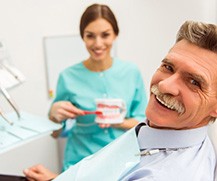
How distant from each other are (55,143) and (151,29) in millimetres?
891

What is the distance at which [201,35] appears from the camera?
75 centimetres

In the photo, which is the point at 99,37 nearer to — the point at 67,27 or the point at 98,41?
the point at 98,41

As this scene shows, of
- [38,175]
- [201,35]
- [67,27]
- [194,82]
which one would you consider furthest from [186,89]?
[67,27]

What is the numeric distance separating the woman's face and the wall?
0.37 metres

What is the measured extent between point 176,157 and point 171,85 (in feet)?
0.56

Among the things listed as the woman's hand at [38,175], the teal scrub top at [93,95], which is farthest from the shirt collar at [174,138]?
the teal scrub top at [93,95]

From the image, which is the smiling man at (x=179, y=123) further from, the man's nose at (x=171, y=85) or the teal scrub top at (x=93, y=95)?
the teal scrub top at (x=93, y=95)

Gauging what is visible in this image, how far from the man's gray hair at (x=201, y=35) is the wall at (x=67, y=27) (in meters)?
1.00

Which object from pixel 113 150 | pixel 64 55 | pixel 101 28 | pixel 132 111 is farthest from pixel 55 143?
pixel 113 150

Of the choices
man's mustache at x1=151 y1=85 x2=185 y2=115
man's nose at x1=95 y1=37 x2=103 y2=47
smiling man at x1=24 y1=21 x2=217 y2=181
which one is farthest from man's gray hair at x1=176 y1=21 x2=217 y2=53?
man's nose at x1=95 y1=37 x2=103 y2=47

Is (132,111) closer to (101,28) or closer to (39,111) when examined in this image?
(101,28)

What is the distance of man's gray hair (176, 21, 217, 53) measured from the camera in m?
0.74

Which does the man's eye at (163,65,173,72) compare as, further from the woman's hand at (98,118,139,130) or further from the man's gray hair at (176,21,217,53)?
the woman's hand at (98,118,139,130)

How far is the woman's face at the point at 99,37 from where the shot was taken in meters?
1.37
